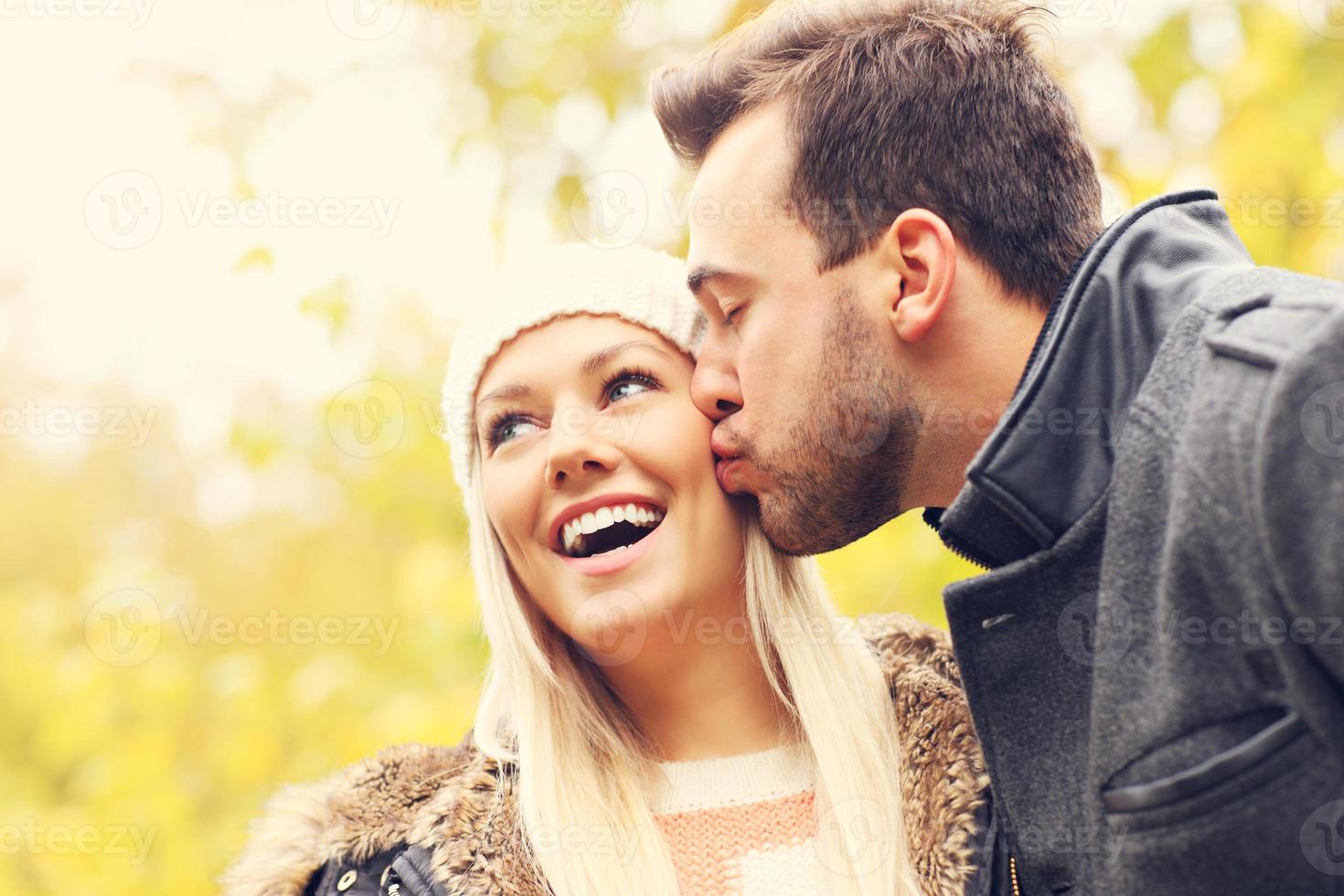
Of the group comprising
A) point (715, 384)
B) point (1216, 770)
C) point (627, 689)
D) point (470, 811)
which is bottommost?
point (1216, 770)

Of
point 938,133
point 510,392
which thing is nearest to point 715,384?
point 510,392

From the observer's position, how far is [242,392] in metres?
4.18

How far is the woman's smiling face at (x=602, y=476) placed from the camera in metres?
2.63

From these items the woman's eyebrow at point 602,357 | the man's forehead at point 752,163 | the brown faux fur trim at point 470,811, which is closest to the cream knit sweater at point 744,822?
the brown faux fur trim at point 470,811

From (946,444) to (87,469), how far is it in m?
3.78

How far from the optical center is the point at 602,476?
2.65m

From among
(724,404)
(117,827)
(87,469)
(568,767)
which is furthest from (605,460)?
(87,469)

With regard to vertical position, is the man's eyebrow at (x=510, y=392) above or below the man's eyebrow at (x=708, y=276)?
below

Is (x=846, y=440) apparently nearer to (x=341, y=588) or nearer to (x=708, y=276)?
(x=708, y=276)

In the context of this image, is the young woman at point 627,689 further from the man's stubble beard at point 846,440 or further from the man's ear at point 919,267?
the man's ear at point 919,267

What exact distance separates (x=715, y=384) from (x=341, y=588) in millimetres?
2003

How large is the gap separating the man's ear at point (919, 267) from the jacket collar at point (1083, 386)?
35 centimetres

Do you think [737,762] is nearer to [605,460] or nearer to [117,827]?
[605,460]

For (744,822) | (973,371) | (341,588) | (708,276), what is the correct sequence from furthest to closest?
(341,588)
(708,276)
(744,822)
(973,371)
